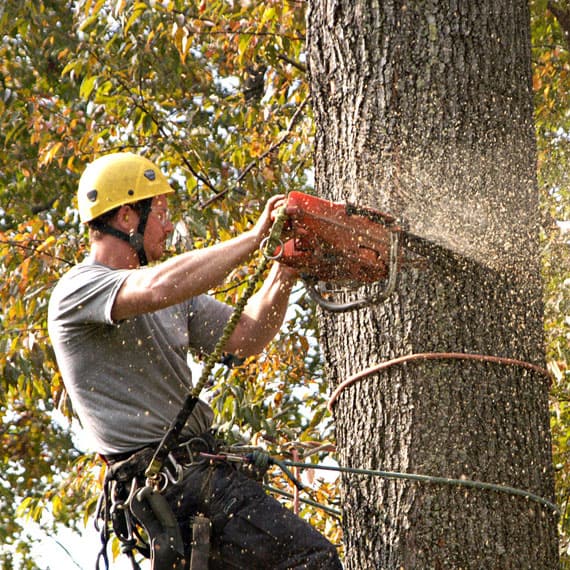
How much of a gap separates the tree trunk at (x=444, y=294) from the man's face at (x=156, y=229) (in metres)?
0.56

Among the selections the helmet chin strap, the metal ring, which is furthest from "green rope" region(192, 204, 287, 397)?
the helmet chin strap

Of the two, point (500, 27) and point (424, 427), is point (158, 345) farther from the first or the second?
point (500, 27)

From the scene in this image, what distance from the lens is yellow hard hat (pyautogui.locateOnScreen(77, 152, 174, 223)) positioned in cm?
329

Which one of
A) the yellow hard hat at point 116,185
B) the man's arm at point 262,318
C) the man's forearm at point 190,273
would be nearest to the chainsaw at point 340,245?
the man's forearm at point 190,273

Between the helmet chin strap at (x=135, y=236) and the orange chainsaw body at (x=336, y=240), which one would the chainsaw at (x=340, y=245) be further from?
the helmet chin strap at (x=135, y=236)

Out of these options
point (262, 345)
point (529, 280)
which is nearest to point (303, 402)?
point (262, 345)

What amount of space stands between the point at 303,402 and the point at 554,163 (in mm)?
2039

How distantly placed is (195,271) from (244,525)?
73 centimetres

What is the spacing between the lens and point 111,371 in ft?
9.95

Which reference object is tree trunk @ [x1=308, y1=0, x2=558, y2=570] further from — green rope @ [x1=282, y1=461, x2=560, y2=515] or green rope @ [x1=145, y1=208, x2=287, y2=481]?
green rope @ [x1=145, y1=208, x2=287, y2=481]

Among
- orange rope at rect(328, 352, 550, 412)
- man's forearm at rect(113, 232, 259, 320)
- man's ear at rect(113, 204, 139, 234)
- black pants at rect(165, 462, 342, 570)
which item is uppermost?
man's ear at rect(113, 204, 139, 234)

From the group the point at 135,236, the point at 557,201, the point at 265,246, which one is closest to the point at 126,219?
the point at 135,236

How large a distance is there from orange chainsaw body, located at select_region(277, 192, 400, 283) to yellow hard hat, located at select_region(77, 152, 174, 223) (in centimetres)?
67

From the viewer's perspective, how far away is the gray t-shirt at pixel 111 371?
2.97 meters
